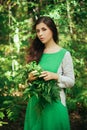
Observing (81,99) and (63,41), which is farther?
(63,41)

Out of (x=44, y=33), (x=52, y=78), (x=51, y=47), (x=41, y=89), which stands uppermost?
(x=44, y=33)

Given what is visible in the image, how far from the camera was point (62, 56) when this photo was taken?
10.3 ft

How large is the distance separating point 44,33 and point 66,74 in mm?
493

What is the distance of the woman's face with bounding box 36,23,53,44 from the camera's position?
3232mm

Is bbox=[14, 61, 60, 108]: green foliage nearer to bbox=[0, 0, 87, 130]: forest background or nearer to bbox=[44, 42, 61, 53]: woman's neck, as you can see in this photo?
bbox=[44, 42, 61, 53]: woman's neck

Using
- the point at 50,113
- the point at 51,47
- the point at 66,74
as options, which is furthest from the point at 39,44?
the point at 50,113

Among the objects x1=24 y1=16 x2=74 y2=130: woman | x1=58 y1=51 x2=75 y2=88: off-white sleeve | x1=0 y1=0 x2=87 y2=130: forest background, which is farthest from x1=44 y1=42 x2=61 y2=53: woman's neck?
x1=0 y1=0 x2=87 y2=130: forest background

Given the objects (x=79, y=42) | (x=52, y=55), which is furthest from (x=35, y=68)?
(x=79, y=42)

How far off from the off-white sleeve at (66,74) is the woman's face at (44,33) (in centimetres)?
27

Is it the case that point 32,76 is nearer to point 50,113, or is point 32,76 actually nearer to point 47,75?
point 47,75

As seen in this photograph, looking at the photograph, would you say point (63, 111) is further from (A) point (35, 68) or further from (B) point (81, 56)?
(B) point (81, 56)

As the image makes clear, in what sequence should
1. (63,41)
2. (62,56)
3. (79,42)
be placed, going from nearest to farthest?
(62,56) → (63,41) → (79,42)

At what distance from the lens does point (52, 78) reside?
296 centimetres

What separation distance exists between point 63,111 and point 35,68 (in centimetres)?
53
